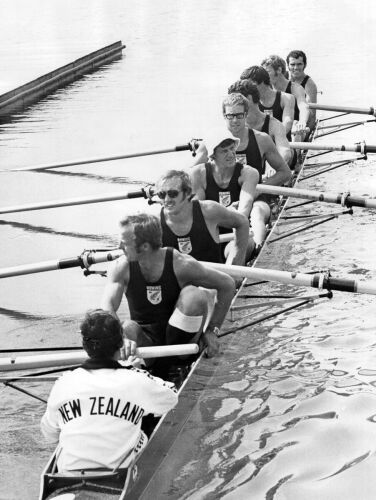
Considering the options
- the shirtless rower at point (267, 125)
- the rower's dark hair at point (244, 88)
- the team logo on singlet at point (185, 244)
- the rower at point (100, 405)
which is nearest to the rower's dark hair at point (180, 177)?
the team logo on singlet at point (185, 244)

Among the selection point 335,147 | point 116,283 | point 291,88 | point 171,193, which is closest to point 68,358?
point 116,283

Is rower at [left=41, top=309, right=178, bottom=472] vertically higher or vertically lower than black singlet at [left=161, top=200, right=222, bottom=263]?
lower

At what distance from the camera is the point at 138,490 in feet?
19.8

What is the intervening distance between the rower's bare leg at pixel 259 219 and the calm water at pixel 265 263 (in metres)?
0.80

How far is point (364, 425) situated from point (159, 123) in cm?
1303

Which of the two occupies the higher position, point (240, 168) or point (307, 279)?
point (240, 168)

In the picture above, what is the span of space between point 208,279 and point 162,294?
14.9 inches

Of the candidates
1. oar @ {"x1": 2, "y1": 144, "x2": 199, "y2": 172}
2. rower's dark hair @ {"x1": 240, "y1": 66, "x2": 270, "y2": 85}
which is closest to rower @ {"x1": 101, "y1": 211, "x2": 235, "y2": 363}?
rower's dark hair @ {"x1": 240, "y1": 66, "x2": 270, "y2": 85}

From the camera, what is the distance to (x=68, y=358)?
6605 mm

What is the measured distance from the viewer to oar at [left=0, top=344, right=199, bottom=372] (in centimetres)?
660

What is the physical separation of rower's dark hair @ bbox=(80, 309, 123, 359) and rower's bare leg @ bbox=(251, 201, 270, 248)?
404 centimetres

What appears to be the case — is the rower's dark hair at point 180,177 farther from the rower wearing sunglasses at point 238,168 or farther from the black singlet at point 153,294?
the rower wearing sunglasses at point 238,168

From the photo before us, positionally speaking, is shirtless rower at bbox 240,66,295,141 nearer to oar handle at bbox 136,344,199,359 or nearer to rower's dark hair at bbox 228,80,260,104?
rower's dark hair at bbox 228,80,260,104

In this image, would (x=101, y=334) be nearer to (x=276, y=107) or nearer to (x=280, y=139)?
(x=280, y=139)
